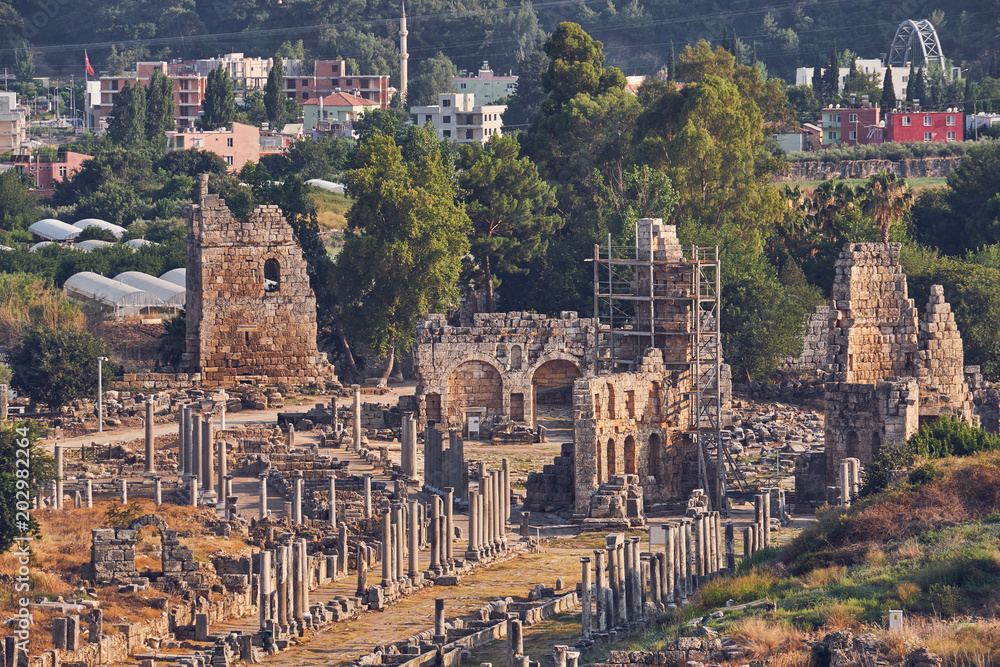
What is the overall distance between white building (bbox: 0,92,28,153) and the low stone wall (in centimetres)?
7757

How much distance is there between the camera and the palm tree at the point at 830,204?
89562 millimetres

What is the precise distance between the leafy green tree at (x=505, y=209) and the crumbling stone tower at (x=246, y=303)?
10423mm

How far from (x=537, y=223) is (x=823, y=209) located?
1219 centimetres

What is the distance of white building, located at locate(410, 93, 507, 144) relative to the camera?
175500 millimetres

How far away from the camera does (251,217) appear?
7600cm

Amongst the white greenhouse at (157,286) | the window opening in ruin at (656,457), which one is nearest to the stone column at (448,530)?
the window opening in ruin at (656,457)

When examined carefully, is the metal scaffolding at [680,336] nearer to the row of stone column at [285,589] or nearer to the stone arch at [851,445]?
the stone arch at [851,445]

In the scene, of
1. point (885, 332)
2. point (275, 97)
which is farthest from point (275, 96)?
point (885, 332)

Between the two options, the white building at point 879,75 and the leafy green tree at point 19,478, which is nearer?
the leafy green tree at point 19,478

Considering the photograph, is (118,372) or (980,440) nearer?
(980,440)

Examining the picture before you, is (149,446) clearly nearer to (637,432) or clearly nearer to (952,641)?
(637,432)

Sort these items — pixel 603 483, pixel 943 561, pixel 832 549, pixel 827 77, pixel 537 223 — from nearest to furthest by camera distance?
pixel 943 561 → pixel 832 549 → pixel 603 483 → pixel 537 223 → pixel 827 77

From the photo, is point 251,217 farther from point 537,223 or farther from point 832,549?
point 832,549

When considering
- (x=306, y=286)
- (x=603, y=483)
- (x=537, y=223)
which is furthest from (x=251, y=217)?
(x=603, y=483)
